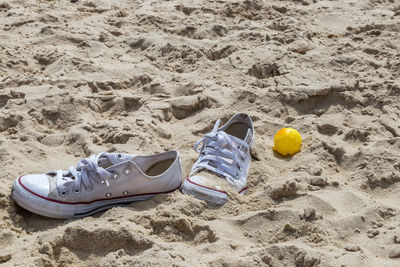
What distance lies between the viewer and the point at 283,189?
2436 mm

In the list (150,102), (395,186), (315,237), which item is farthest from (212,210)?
(150,102)

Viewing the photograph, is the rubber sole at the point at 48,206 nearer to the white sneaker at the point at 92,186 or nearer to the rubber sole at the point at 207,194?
the white sneaker at the point at 92,186

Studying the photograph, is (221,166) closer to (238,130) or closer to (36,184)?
(238,130)

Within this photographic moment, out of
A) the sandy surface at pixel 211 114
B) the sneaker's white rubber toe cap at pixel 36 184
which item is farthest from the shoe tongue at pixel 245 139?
the sneaker's white rubber toe cap at pixel 36 184

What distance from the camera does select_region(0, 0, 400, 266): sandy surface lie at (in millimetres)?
2072

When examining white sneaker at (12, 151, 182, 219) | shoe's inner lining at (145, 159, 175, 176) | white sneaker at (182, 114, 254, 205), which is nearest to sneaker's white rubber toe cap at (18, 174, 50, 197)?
white sneaker at (12, 151, 182, 219)

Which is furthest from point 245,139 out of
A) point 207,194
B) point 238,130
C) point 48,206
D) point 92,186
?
point 48,206

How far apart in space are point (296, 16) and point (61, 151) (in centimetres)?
267

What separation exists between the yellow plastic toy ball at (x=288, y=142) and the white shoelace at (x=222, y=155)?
0.25 m

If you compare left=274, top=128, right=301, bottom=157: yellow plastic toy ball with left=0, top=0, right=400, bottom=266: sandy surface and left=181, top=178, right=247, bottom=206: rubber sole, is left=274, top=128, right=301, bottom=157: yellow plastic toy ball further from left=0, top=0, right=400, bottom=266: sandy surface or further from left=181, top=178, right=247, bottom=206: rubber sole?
left=181, top=178, right=247, bottom=206: rubber sole

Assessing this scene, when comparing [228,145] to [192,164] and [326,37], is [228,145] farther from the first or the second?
[326,37]

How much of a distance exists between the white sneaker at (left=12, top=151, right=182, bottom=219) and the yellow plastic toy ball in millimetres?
693

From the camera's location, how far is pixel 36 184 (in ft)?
7.50

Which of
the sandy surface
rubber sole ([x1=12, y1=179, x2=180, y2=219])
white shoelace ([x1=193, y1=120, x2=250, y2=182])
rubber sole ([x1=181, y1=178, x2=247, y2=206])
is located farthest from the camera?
white shoelace ([x1=193, y1=120, x2=250, y2=182])
